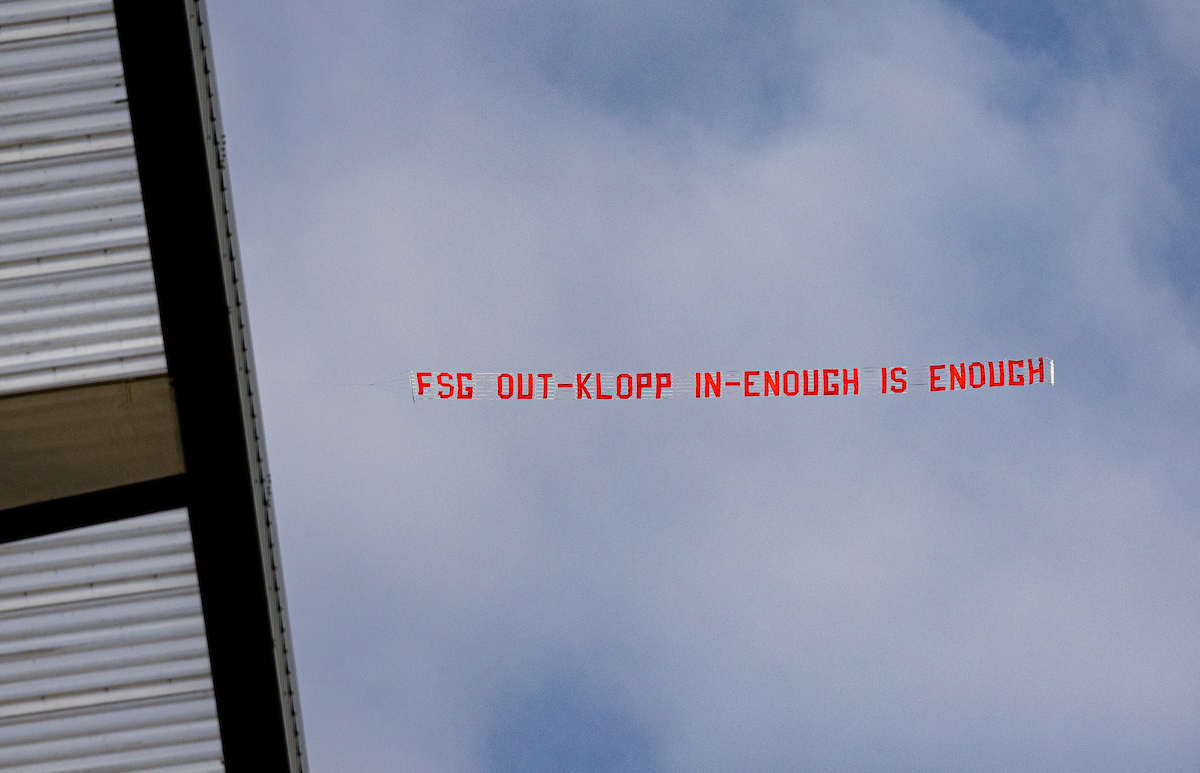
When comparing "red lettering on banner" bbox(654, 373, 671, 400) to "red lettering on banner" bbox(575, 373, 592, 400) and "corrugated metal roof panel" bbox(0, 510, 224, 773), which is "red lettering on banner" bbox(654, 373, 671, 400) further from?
"corrugated metal roof panel" bbox(0, 510, 224, 773)

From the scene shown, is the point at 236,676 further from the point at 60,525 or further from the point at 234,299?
the point at 234,299

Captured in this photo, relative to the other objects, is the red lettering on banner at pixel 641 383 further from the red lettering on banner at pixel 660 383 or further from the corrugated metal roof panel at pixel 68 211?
the corrugated metal roof panel at pixel 68 211

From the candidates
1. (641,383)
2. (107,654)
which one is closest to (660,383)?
(641,383)

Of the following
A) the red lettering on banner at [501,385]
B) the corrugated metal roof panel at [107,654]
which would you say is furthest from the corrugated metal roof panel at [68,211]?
the red lettering on banner at [501,385]

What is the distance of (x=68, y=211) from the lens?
648cm

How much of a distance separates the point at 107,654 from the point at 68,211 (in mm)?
3062

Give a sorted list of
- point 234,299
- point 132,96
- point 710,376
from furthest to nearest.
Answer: point 710,376 → point 234,299 → point 132,96

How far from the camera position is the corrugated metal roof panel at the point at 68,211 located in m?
6.26

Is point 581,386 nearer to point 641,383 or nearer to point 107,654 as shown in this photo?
point 641,383

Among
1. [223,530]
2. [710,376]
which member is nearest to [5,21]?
[223,530]

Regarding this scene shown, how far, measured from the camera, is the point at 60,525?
6625 mm

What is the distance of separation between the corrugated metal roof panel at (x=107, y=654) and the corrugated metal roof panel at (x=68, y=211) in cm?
118

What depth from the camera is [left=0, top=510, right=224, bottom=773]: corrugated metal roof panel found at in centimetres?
675

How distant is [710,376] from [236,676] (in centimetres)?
871
